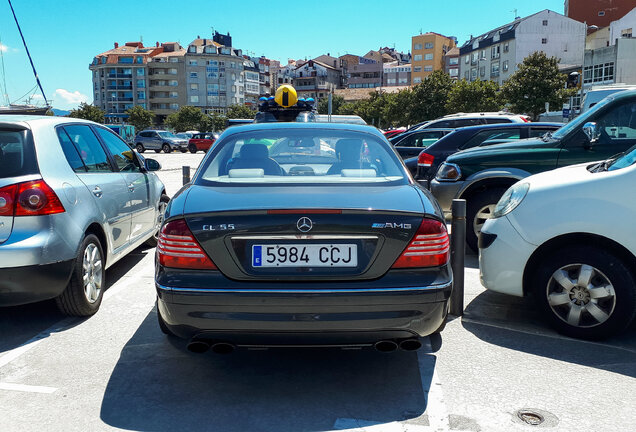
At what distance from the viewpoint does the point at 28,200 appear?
4.07m

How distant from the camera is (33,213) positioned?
4074mm

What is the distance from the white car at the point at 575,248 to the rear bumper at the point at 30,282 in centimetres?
309

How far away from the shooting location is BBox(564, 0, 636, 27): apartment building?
8112cm

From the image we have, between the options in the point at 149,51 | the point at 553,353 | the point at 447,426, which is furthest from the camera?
the point at 149,51

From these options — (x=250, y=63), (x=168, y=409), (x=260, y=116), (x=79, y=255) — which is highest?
(x=250, y=63)

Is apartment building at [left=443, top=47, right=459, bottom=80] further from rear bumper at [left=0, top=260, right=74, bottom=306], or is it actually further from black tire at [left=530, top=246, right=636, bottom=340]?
rear bumper at [left=0, top=260, right=74, bottom=306]

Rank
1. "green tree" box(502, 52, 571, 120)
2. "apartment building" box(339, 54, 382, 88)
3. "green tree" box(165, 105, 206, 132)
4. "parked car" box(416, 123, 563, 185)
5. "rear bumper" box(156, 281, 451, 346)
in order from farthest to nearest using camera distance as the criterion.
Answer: "apartment building" box(339, 54, 382, 88) → "green tree" box(165, 105, 206, 132) → "green tree" box(502, 52, 571, 120) → "parked car" box(416, 123, 563, 185) → "rear bumper" box(156, 281, 451, 346)

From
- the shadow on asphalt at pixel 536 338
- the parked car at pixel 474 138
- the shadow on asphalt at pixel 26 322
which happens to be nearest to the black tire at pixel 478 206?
the shadow on asphalt at pixel 536 338

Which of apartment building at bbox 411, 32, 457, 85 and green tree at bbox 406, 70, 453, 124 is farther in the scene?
apartment building at bbox 411, 32, 457, 85

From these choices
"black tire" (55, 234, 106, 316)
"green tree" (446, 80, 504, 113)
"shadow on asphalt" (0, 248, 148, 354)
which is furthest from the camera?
"green tree" (446, 80, 504, 113)

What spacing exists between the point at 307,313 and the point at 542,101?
184 ft

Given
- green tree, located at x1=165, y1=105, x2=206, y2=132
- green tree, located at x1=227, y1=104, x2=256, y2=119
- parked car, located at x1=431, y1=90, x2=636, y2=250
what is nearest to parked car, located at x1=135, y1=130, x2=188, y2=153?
parked car, located at x1=431, y1=90, x2=636, y2=250

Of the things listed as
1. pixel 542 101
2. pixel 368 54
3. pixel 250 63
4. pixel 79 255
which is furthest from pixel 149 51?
pixel 79 255

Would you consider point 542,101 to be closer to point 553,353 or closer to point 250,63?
point 553,353
